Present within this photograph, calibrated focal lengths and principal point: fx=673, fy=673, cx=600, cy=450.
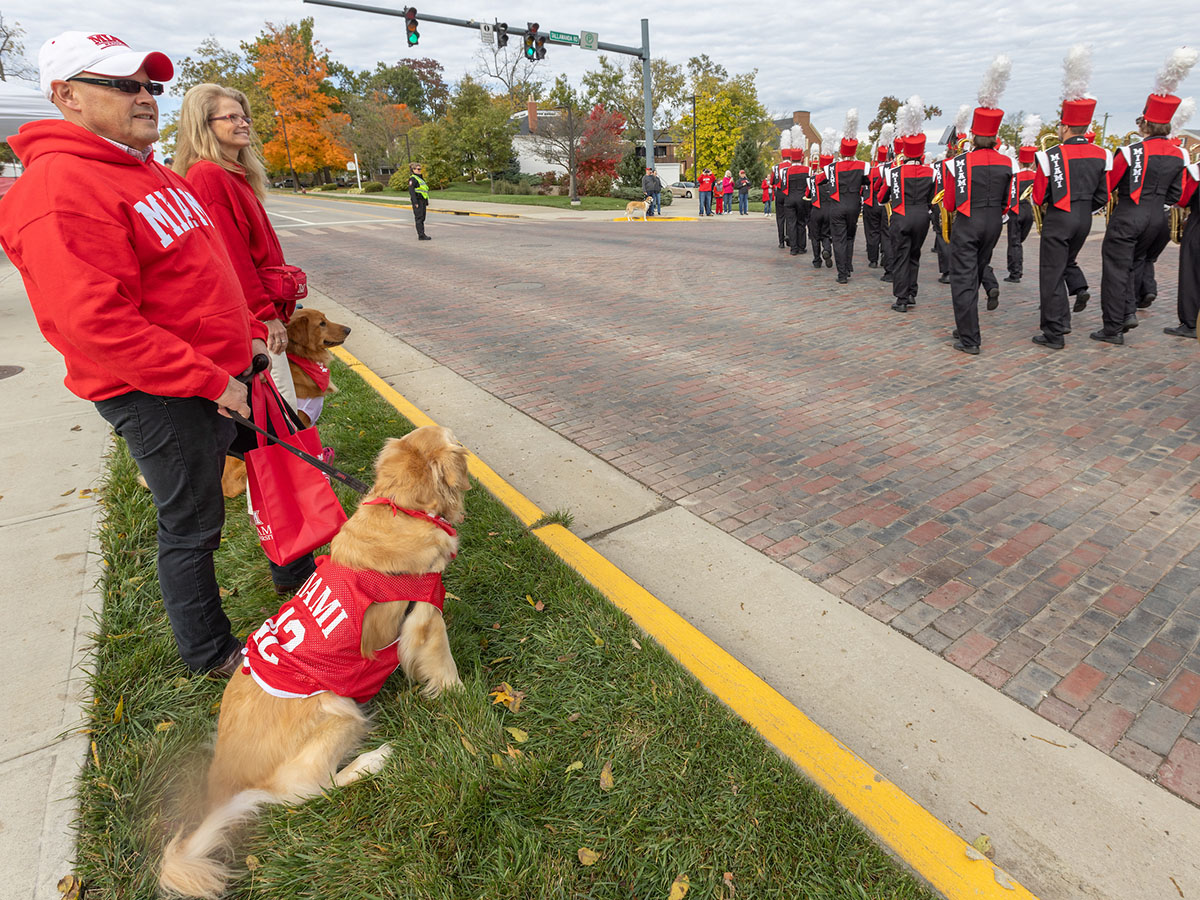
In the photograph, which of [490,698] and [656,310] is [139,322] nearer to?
[490,698]

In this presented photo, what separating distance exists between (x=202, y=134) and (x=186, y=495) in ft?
6.40

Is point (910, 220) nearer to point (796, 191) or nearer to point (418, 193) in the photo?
point (796, 191)

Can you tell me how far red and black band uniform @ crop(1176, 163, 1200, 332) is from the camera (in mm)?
7324

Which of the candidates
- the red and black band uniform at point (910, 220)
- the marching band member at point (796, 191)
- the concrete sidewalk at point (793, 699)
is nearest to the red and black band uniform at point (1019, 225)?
the red and black band uniform at point (910, 220)

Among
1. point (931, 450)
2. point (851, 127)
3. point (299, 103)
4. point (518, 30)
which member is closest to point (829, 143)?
point (851, 127)

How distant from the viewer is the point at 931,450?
198 inches

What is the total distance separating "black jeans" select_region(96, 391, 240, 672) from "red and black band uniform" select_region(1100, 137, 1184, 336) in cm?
855

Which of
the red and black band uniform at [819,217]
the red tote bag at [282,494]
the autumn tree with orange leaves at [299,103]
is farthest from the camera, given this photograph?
the autumn tree with orange leaves at [299,103]

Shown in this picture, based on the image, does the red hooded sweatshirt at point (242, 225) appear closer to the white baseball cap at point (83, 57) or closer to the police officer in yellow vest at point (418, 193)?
the white baseball cap at point (83, 57)

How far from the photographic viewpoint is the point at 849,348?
771cm

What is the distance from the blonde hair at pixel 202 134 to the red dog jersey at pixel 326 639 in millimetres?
2296

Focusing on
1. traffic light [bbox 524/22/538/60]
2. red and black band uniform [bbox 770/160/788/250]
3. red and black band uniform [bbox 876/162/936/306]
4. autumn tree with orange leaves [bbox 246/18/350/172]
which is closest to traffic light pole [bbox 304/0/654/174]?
traffic light [bbox 524/22/538/60]

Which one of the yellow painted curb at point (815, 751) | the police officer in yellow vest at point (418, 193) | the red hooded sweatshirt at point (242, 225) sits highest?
the police officer in yellow vest at point (418, 193)

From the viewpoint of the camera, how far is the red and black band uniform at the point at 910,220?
9125 millimetres
